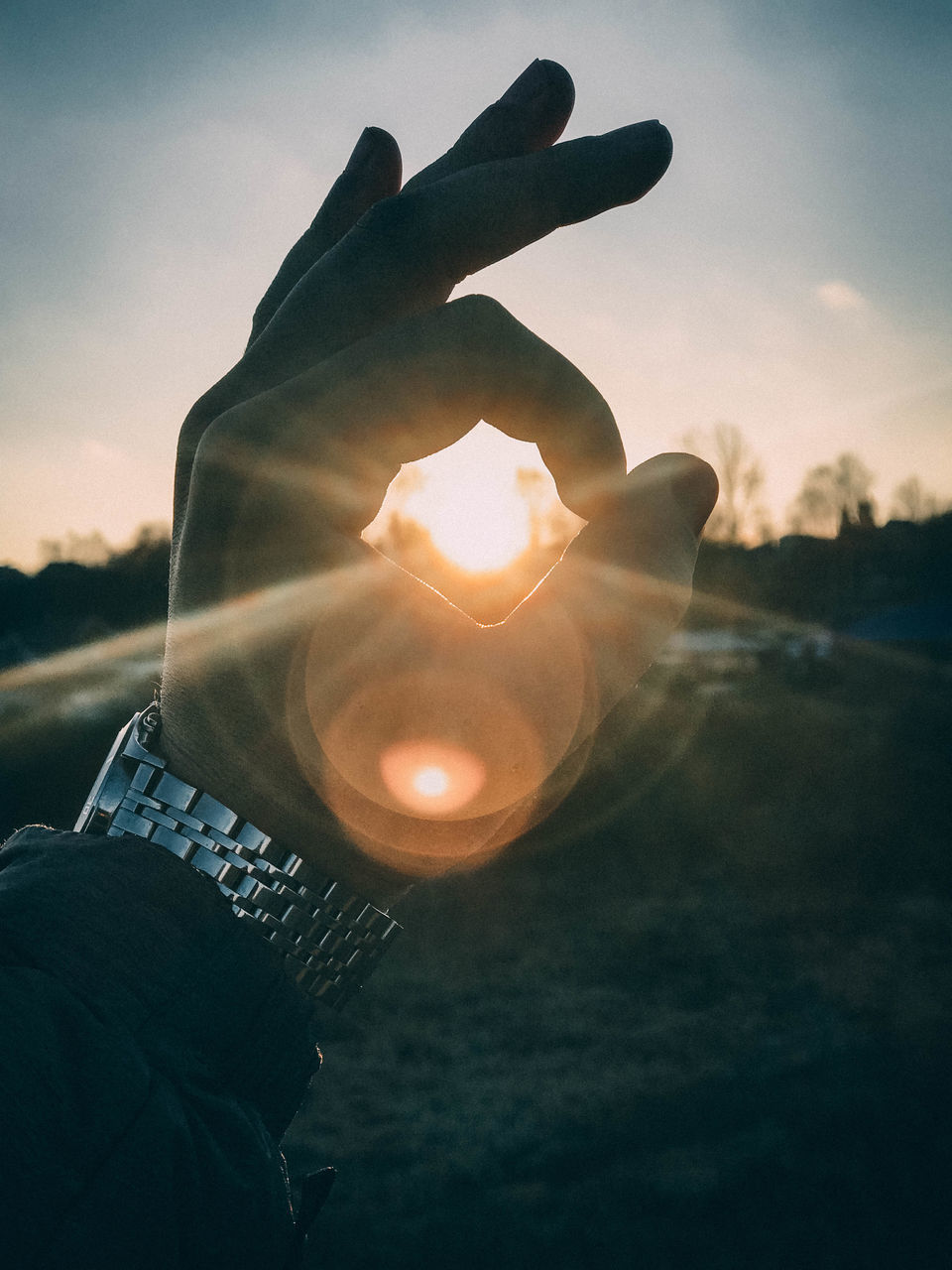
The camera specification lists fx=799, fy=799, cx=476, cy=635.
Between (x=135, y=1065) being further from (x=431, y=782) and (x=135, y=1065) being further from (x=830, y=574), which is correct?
(x=830, y=574)

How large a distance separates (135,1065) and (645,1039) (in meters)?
4.42

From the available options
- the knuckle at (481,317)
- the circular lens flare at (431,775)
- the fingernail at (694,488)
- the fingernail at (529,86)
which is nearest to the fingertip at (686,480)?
the fingernail at (694,488)

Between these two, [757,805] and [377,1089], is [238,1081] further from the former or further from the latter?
[757,805]

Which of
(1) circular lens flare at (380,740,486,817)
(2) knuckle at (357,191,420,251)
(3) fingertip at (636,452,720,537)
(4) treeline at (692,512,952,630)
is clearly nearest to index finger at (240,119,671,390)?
(2) knuckle at (357,191,420,251)

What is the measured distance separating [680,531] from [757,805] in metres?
8.08

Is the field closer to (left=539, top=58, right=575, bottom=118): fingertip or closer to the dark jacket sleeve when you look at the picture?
the dark jacket sleeve

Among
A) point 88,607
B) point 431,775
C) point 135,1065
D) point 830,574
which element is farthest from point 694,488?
point 830,574

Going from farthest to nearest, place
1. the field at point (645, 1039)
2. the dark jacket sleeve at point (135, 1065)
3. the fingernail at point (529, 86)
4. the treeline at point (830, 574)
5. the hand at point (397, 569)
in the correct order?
the treeline at point (830, 574)
the field at point (645, 1039)
the fingernail at point (529, 86)
the hand at point (397, 569)
the dark jacket sleeve at point (135, 1065)

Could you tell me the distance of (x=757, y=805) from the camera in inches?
320

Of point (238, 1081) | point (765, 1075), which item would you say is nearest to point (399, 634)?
point (238, 1081)

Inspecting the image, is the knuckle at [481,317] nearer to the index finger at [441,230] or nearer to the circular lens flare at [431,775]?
the index finger at [441,230]

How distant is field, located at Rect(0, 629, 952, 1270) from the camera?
10.5ft

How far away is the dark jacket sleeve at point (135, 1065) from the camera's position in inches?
22.5

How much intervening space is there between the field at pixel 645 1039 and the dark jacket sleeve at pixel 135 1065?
0.85 meters
